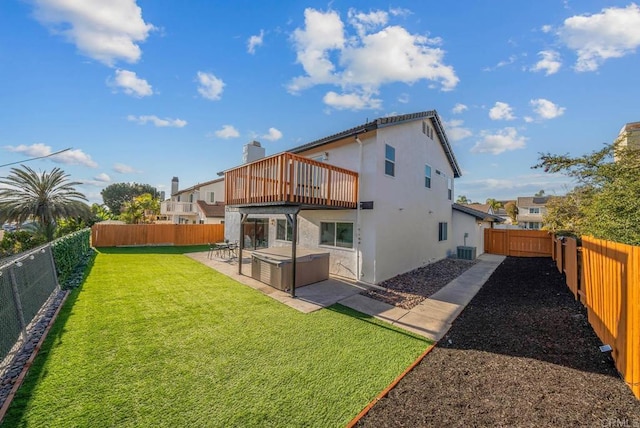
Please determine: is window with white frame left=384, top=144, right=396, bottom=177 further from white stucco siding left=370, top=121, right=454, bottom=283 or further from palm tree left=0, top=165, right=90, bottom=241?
palm tree left=0, top=165, right=90, bottom=241

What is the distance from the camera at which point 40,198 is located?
13625 millimetres

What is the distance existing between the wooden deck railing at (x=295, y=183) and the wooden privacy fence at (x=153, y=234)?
1262 centimetres

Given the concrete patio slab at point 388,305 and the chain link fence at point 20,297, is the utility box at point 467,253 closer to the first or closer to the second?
the concrete patio slab at point 388,305

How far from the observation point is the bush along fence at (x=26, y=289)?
4227 millimetres

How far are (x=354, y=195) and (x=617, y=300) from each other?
6.82 metres

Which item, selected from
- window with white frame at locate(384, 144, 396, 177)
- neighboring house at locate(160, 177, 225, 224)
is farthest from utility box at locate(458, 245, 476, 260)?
neighboring house at locate(160, 177, 225, 224)

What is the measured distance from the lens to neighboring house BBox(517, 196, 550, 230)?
44.3 metres

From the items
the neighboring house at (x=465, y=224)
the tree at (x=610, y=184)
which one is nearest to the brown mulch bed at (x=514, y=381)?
the tree at (x=610, y=184)

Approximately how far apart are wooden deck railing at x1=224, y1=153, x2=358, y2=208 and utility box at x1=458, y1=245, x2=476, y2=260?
10257 mm

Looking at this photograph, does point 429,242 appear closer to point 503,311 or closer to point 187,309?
point 503,311

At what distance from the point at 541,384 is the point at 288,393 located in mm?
3613

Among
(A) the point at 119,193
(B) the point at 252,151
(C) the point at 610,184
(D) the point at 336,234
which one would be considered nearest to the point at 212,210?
(B) the point at 252,151

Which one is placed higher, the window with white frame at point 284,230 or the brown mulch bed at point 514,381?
the window with white frame at point 284,230

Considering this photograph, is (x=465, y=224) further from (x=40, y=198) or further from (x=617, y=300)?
(x=40, y=198)
